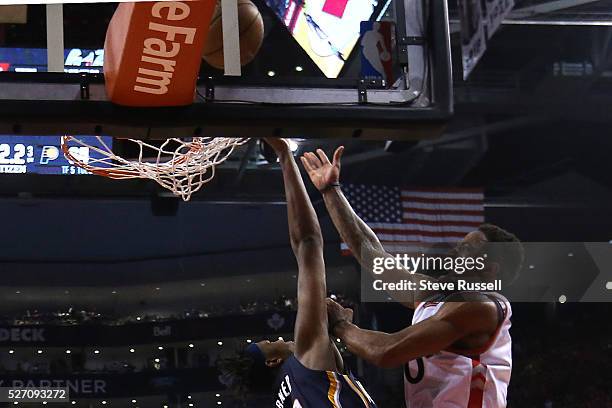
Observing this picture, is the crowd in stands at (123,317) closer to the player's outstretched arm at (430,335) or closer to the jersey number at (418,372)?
the jersey number at (418,372)

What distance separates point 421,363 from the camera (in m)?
2.81

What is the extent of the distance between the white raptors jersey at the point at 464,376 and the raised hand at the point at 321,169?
2.25 ft

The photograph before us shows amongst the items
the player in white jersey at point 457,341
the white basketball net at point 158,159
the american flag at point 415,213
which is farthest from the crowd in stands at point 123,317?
the player in white jersey at point 457,341

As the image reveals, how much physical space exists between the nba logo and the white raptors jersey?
2.60 ft

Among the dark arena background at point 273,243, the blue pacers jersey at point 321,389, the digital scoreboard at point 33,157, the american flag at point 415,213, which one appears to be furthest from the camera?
the dark arena background at point 273,243

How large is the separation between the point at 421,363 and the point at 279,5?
5.51ft

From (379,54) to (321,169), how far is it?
42.7 inches

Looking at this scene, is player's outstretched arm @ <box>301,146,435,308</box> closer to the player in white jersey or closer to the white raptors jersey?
the player in white jersey

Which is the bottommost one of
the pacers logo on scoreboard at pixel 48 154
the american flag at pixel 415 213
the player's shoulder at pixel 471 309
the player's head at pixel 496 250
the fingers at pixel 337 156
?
the american flag at pixel 415 213

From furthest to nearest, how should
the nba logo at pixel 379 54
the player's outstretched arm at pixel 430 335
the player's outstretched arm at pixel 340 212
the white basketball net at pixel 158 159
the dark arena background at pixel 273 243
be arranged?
the dark arena background at pixel 273 243 < the player's outstretched arm at pixel 340 212 < the white basketball net at pixel 158 159 < the player's outstretched arm at pixel 430 335 < the nba logo at pixel 379 54

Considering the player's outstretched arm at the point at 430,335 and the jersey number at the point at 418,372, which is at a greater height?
the player's outstretched arm at the point at 430,335

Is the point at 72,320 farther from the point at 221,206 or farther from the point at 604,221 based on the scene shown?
the point at 604,221

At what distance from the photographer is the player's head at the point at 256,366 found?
2861 mm

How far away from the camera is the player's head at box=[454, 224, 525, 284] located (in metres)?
2.81
